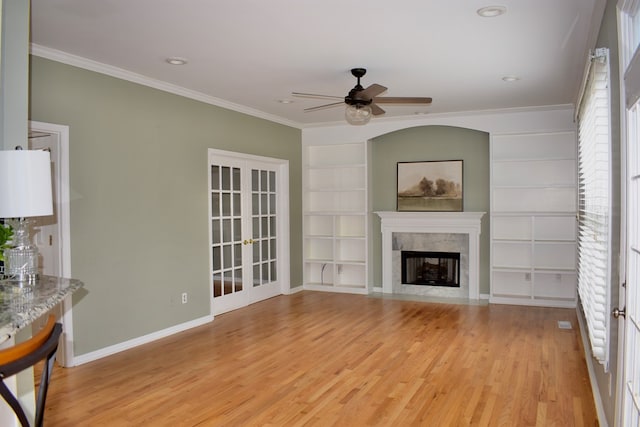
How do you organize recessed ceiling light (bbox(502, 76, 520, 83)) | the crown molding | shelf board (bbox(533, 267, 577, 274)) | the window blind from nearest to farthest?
the window blind < the crown molding < recessed ceiling light (bbox(502, 76, 520, 83)) < shelf board (bbox(533, 267, 577, 274))

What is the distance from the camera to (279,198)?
7.42 meters

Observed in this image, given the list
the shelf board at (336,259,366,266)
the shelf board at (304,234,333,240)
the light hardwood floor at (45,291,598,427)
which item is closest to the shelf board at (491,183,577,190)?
the light hardwood floor at (45,291,598,427)

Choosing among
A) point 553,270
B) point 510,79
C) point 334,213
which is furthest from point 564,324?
point 334,213

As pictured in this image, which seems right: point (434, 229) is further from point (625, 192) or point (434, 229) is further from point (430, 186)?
point (625, 192)

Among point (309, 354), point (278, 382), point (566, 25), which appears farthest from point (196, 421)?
point (566, 25)

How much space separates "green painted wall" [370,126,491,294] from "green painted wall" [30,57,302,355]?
2683mm

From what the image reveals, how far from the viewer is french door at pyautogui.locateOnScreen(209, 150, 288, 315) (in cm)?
602

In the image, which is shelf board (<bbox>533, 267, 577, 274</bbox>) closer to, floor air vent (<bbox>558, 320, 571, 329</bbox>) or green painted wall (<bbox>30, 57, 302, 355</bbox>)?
floor air vent (<bbox>558, 320, 571, 329</bbox>)

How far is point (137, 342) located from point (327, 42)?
340 centimetres

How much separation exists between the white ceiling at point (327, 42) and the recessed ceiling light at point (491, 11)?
0.05 metres

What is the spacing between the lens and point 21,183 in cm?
201

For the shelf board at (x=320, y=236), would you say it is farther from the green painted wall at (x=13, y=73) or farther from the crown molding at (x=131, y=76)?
the green painted wall at (x=13, y=73)

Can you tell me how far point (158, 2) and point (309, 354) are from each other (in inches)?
125

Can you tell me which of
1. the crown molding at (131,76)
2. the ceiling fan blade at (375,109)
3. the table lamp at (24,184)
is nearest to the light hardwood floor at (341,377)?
the table lamp at (24,184)
